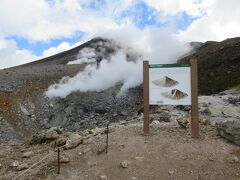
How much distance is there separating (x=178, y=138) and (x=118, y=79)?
59.1 feet

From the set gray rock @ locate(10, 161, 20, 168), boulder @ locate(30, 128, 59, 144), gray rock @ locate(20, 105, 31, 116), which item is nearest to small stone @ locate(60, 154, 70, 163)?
gray rock @ locate(10, 161, 20, 168)

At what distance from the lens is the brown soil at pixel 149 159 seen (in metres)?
8.27

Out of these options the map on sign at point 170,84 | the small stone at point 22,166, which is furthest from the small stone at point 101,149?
the map on sign at point 170,84

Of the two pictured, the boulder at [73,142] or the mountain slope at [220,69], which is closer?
the boulder at [73,142]

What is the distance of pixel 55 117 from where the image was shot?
22.3 metres

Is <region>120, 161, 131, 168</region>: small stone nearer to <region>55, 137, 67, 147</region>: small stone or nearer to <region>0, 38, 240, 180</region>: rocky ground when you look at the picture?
<region>0, 38, 240, 180</region>: rocky ground

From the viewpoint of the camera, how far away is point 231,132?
9.54m

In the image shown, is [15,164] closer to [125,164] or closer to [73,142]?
[73,142]

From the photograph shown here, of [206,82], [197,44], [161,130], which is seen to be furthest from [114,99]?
[197,44]

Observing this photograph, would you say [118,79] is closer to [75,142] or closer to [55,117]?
[55,117]

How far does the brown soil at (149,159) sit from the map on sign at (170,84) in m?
0.95

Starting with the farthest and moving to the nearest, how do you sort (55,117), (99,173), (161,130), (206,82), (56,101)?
(206,82) → (56,101) → (55,117) → (161,130) → (99,173)

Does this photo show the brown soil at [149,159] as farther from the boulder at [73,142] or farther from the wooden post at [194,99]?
the wooden post at [194,99]

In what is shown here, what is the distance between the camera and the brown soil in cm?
827
